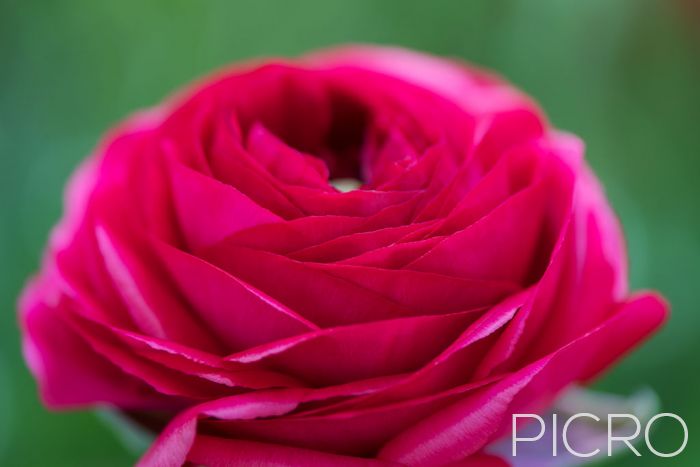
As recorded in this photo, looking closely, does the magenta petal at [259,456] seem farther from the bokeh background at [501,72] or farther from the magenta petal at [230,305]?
the bokeh background at [501,72]

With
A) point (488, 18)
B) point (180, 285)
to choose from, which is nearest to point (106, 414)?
point (180, 285)

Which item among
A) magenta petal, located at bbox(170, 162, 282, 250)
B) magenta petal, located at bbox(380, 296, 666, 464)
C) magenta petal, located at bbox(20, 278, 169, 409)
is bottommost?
magenta petal, located at bbox(20, 278, 169, 409)

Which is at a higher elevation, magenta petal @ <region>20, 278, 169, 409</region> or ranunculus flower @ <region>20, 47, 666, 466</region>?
ranunculus flower @ <region>20, 47, 666, 466</region>

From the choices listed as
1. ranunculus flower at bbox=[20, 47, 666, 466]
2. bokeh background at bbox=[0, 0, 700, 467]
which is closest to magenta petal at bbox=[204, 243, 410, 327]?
ranunculus flower at bbox=[20, 47, 666, 466]

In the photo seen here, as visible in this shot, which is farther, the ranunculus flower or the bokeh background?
the bokeh background

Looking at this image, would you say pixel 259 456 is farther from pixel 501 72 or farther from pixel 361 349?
pixel 501 72

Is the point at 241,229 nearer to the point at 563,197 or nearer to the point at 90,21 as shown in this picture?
the point at 563,197

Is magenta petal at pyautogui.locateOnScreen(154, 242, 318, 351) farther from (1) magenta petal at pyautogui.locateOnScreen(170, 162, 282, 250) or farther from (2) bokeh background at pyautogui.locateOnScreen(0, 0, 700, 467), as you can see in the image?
(2) bokeh background at pyautogui.locateOnScreen(0, 0, 700, 467)

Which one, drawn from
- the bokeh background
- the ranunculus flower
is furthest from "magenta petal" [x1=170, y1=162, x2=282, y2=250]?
the bokeh background
